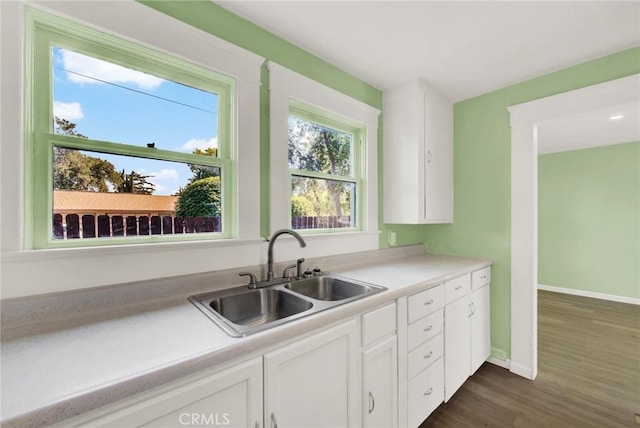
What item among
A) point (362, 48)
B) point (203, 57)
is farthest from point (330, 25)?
point (203, 57)

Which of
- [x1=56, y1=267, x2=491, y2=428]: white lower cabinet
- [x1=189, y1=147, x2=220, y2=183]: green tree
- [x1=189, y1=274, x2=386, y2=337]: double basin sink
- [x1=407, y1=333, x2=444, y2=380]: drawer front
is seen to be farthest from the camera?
Result: [x1=407, y1=333, x2=444, y2=380]: drawer front

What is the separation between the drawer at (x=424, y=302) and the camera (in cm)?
158

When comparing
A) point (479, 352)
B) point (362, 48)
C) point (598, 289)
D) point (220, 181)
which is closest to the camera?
point (220, 181)

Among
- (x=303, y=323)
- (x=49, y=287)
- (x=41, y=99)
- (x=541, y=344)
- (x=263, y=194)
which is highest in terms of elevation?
(x=41, y=99)

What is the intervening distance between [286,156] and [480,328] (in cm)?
217

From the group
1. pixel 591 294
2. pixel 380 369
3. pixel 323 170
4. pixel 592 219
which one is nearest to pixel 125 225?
pixel 323 170

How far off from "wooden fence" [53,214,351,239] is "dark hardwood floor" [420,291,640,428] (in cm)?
189

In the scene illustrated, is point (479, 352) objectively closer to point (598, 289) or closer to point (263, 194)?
point (263, 194)

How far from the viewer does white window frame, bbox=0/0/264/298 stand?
988 millimetres

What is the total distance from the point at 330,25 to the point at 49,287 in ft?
6.31

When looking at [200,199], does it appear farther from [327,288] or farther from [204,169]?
[327,288]

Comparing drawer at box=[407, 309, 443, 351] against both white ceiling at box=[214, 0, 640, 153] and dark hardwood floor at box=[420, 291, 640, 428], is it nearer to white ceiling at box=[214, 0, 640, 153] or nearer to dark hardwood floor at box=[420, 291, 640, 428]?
dark hardwood floor at box=[420, 291, 640, 428]

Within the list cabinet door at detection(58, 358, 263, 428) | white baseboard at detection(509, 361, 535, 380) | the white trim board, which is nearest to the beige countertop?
cabinet door at detection(58, 358, 263, 428)

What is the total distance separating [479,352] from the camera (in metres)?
2.25
